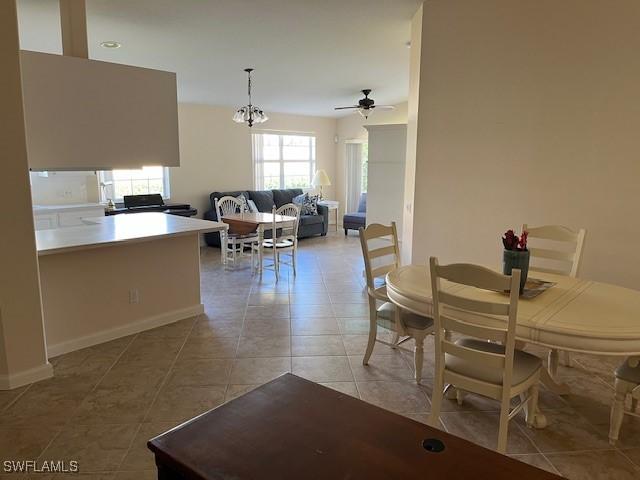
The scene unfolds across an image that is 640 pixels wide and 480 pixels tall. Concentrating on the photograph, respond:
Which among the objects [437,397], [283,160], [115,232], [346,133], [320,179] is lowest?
[437,397]

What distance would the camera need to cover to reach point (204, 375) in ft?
9.70

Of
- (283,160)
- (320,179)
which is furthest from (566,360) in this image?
(283,160)

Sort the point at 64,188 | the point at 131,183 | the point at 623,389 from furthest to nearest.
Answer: the point at 131,183
the point at 64,188
the point at 623,389

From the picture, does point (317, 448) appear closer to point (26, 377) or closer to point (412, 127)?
point (26, 377)

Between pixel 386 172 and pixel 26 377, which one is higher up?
pixel 386 172

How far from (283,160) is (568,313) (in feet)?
25.2

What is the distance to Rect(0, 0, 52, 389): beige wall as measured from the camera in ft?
8.33

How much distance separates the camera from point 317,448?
3.66 feet

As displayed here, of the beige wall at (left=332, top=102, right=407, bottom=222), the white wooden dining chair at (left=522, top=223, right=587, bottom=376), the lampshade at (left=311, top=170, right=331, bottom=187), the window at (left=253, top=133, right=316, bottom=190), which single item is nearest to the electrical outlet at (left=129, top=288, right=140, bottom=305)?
the white wooden dining chair at (left=522, top=223, right=587, bottom=376)

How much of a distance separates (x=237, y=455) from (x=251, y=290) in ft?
13.0

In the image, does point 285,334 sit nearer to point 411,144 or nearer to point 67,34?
point 411,144

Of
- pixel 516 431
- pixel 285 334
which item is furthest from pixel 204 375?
pixel 516 431

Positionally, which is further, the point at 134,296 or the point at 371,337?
the point at 134,296

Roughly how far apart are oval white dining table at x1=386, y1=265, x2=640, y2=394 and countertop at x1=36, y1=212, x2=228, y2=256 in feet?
6.84
